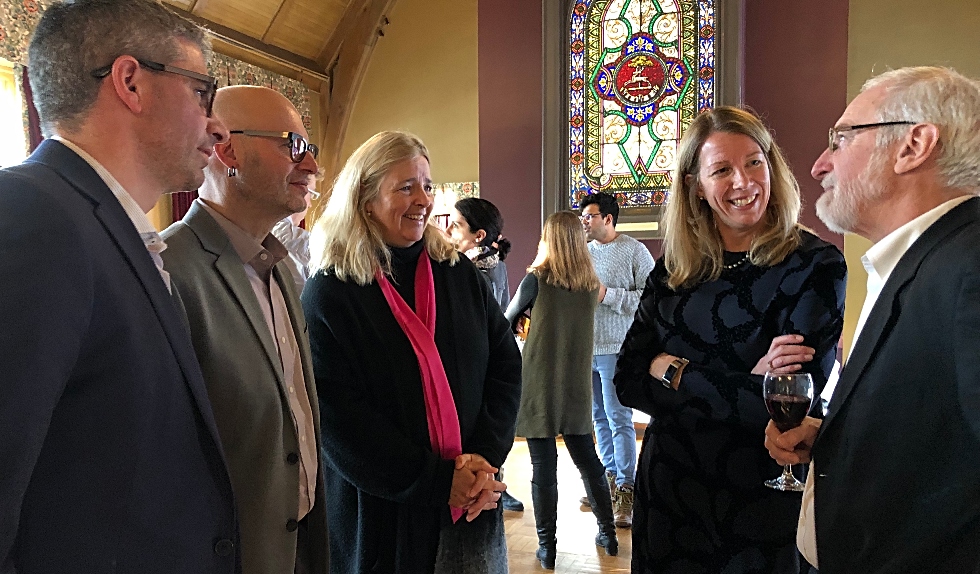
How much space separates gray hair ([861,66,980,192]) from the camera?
114 cm

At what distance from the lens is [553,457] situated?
130 inches

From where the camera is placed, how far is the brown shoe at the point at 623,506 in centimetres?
378

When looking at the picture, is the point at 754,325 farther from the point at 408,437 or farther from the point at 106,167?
the point at 106,167

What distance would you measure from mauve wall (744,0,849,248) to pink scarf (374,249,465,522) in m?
4.81

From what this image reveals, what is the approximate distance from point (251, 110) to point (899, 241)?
1.32 metres

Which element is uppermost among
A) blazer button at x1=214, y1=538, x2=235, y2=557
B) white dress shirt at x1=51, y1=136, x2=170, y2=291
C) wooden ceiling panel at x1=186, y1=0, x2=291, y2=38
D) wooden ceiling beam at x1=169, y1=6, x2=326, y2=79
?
wooden ceiling panel at x1=186, y1=0, x2=291, y2=38

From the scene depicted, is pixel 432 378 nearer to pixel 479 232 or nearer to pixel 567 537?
pixel 479 232

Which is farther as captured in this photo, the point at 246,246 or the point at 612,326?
the point at 612,326

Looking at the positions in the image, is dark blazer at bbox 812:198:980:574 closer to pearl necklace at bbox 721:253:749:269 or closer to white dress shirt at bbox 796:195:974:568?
white dress shirt at bbox 796:195:974:568

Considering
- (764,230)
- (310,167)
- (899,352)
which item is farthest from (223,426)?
(764,230)

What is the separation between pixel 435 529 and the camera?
5.42ft

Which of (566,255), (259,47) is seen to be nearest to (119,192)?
(566,255)

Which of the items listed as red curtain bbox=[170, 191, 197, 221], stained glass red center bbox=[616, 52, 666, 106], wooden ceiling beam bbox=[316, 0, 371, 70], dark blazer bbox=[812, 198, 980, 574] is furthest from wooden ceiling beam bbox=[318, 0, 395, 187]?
dark blazer bbox=[812, 198, 980, 574]

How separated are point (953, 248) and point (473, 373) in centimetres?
111
